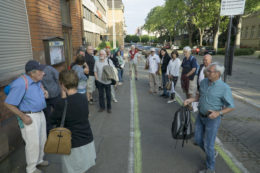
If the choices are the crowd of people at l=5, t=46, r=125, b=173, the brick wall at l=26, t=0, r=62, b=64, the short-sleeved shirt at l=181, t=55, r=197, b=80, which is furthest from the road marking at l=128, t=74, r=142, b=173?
the brick wall at l=26, t=0, r=62, b=64

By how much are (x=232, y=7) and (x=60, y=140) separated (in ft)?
18.2

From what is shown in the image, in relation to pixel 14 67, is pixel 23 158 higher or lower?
lower

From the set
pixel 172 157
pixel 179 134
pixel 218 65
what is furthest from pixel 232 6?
pixel 172 157

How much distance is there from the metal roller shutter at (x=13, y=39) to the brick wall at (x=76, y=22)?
14.3 ft

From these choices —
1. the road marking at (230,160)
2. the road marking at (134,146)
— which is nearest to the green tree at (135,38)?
the road marking at (134,146)

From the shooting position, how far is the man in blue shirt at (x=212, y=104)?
2883 mm

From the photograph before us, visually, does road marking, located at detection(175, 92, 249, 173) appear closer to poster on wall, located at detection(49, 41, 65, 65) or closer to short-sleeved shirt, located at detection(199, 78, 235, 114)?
short-sleeved shirt, located at detection(199, 78, 235, 114)

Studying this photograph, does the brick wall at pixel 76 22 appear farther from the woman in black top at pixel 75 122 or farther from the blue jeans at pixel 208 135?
the blue jeans at pixel 208 135

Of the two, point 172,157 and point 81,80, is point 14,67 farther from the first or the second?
point 172,157

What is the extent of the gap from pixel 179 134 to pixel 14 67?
465cm

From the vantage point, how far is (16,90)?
9.10 ft

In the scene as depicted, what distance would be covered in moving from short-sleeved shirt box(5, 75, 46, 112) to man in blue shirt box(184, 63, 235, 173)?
2.75m

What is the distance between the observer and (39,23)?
19.1 feet

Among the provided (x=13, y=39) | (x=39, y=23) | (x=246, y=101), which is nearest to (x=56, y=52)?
(x=39, y=23)
